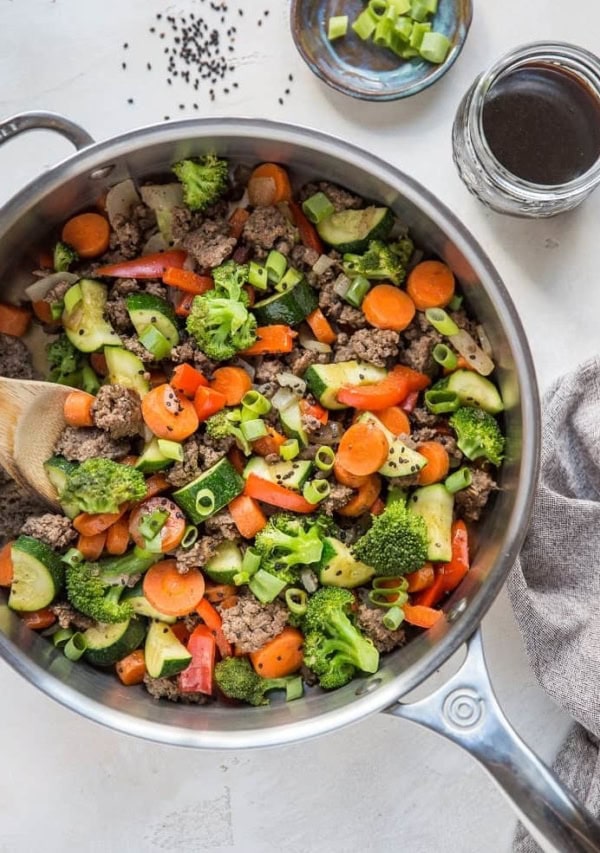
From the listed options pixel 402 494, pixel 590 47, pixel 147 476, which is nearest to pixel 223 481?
pixel 147 476

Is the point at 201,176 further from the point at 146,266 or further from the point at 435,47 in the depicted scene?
the point at 435,47

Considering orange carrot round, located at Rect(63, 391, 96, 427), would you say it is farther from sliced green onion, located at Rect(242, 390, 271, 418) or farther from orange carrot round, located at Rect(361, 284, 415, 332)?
orange carrot round, located at Rect(361, 284, 415, 332)

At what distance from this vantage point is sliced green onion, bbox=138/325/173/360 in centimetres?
262

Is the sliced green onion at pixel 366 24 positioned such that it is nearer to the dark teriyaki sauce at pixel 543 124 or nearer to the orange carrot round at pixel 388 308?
the dark teriyaki sauce at pixel 543 124

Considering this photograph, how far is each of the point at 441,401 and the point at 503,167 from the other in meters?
0.71

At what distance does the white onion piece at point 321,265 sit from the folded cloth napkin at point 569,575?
2.51ft

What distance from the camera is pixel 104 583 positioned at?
2.67 m

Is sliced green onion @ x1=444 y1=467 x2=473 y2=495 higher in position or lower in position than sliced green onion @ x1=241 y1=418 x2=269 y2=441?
lower

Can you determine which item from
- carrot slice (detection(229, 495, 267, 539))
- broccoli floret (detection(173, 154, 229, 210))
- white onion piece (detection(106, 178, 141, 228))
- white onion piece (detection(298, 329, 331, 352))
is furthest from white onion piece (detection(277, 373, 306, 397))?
white onion piece (detection(106, 178, 141, 228))

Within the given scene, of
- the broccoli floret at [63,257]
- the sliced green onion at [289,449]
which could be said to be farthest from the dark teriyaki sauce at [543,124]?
the broccoli floret at [63,257]

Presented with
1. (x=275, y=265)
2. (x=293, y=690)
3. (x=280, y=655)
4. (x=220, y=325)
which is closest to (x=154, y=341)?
(x=220, y=325)

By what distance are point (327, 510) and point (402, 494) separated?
0.23m

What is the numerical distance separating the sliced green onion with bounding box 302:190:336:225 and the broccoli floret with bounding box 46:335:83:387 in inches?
31.1

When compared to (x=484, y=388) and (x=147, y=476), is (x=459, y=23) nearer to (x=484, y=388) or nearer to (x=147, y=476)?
(x=484, y=388)
